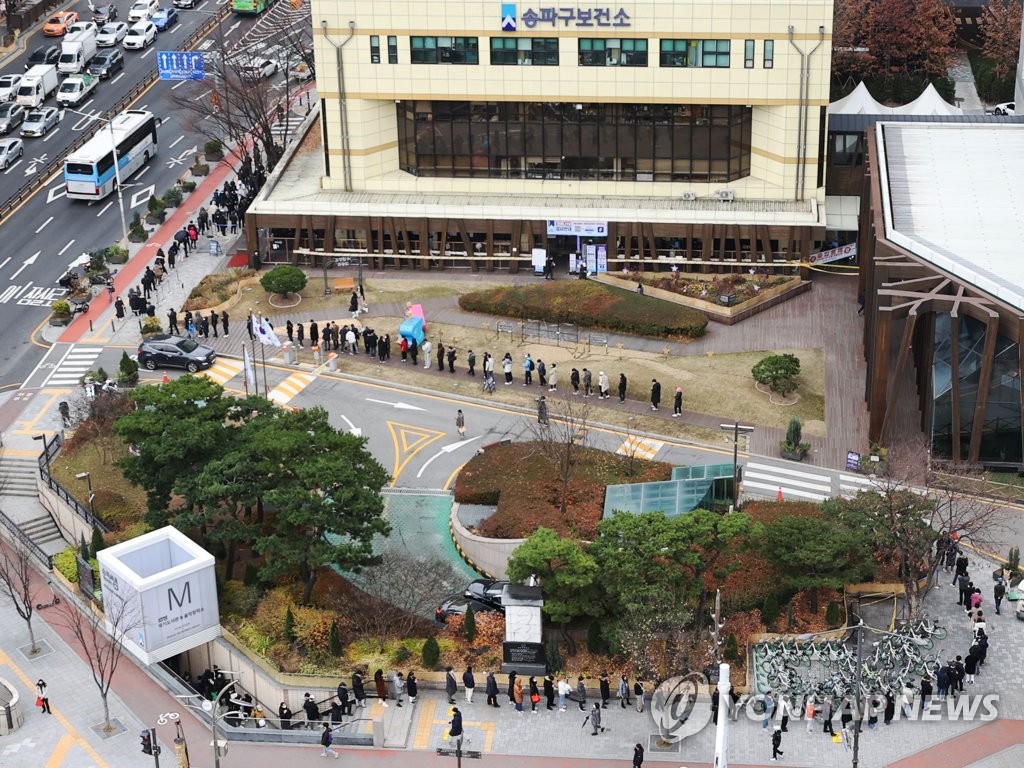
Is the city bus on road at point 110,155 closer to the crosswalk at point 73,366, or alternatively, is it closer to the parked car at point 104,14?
the crosswalk at point 73,366

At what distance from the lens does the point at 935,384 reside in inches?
3278

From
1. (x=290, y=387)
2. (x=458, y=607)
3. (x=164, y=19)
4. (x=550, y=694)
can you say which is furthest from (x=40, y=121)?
(x=550, y=694)

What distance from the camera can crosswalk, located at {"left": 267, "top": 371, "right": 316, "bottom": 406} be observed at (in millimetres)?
92438

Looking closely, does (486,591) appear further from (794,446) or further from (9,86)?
(9,86)

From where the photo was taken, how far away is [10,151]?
121875mm

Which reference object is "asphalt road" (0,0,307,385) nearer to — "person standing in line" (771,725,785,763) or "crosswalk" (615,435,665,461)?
"crosswalk" (615,435,665,461)

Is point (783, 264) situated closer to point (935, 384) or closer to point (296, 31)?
point (935, 384)

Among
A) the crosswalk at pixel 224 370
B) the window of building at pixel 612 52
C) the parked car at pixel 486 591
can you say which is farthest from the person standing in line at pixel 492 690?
the window of building at pixel 612 52

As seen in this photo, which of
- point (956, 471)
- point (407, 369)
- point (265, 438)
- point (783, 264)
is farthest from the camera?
point (783, 264)

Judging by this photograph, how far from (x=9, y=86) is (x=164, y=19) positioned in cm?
1590

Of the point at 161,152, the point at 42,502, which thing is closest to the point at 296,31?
the point at 161,152

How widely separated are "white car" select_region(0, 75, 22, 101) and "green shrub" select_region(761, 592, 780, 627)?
3029 inches

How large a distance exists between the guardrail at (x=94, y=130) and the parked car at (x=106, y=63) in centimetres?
252

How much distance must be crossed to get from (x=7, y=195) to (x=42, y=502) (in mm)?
37763
